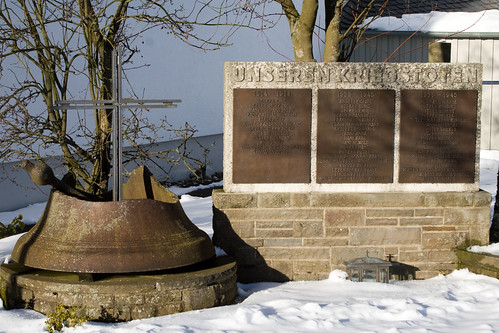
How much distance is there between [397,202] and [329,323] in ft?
6.31

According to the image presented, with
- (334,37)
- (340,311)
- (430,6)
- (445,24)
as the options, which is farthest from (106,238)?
(430,6)

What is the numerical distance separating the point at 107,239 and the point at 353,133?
2559mm

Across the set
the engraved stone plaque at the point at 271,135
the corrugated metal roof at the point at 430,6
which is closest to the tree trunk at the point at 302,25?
the engraved stone plaque at the point at 271,135

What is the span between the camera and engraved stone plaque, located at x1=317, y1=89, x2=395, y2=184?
6.50 m

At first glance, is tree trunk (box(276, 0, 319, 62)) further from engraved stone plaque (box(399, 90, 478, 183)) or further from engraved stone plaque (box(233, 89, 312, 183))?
engraved stone plaque (box(399, 90, 478, 183))

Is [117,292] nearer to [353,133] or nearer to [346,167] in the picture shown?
[346,167]

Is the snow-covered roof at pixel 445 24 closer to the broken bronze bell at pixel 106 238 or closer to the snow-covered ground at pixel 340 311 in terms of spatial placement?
the snow-covered ground at pixel 340 311

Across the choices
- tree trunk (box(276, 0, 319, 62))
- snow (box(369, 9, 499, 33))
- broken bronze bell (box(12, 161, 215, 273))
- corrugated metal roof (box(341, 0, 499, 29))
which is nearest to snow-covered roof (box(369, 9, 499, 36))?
snow (box(369, 9, 499, 33))

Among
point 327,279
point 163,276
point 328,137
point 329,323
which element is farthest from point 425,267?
point 163,276

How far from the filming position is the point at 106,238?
5.36m

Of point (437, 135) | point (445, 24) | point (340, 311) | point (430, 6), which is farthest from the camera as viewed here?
point (430, 6)

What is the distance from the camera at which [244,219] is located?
6.44m

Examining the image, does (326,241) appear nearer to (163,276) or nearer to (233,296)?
(233,296)

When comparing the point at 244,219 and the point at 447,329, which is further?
the point at 244,219
